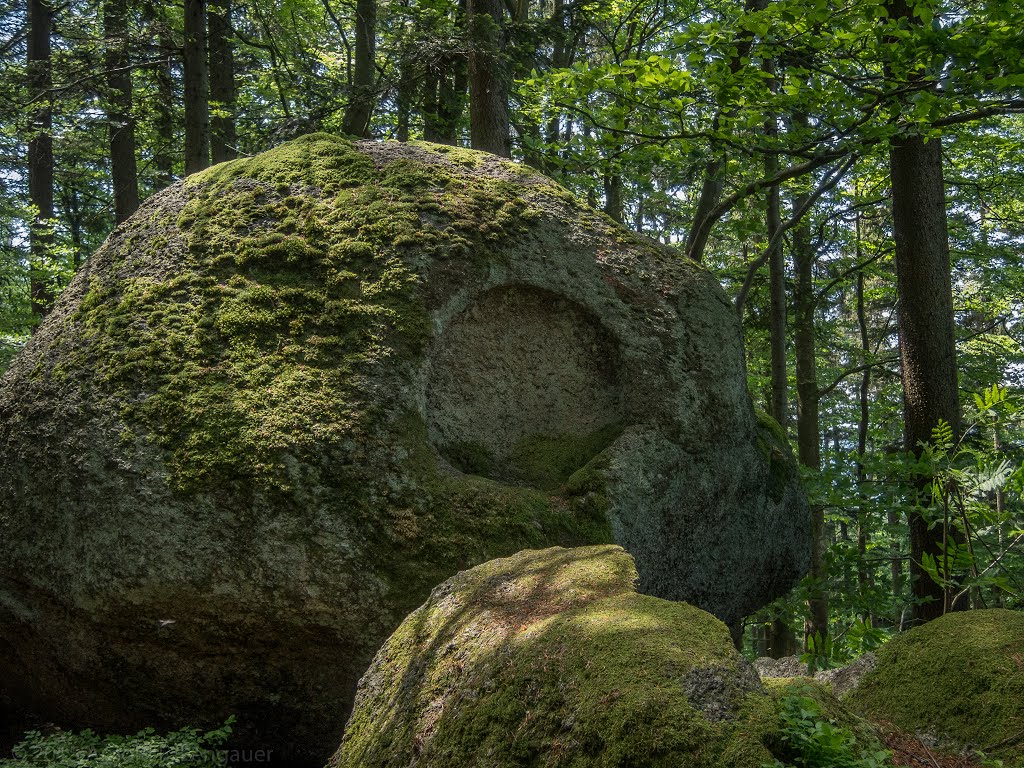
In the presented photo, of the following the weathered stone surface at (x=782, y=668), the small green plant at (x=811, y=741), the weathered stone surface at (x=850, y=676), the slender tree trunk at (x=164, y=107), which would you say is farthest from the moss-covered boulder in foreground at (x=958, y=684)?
the slender tree trunk at (x=164, y=107)

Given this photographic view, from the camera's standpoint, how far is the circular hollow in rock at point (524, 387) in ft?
17.2

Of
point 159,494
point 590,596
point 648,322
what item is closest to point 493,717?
point 590,596

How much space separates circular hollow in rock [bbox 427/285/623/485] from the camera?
5.24 meters

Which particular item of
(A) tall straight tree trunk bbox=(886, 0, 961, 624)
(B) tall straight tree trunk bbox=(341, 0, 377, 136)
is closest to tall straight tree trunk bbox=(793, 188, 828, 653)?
(A) tall straight tree trunk bbox=(886, 0, 961, 624)

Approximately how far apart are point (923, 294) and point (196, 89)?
8700 millimetres

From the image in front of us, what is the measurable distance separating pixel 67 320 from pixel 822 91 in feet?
20.8

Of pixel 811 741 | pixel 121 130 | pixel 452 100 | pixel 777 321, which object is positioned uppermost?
pixel 121 130

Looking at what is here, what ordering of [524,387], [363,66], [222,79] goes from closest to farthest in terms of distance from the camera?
[524,387]
[363,66]
[222,79]

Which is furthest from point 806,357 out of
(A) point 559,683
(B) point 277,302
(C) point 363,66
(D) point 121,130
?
(D) point 121,130

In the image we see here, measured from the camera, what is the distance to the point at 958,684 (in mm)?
3750

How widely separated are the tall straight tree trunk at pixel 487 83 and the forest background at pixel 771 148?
3 cm

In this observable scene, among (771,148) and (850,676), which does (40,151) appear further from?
(850,676)

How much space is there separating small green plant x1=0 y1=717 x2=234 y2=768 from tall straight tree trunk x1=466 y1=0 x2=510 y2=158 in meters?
7.70

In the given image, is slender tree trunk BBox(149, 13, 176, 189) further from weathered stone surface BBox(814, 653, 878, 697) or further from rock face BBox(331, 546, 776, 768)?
weathered stone surface BBox(814, 653, 878, 697)
